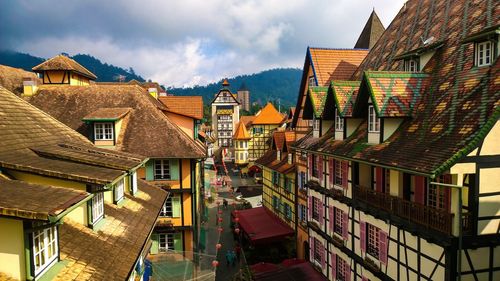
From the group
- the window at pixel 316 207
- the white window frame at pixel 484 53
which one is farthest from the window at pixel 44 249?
the window at pixel 316 207

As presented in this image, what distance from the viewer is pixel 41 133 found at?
11.9 meters

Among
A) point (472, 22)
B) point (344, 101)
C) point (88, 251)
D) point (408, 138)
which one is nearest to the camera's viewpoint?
point (88, 251)

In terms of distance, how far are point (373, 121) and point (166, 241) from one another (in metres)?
16.2

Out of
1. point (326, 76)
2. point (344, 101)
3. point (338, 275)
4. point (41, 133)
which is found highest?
point (326, 76)

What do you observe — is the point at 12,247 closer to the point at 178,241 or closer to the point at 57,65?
the point at 178,241

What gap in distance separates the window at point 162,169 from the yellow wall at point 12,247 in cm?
1660

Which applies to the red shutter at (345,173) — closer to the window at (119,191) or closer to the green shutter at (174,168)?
the window at (119,191)

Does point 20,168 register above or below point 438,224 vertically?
above

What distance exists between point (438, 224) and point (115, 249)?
9.75 m

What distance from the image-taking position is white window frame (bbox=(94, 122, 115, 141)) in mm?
23078

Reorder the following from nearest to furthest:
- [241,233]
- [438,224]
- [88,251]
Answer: [88,251] < [438,224] < [241,233]

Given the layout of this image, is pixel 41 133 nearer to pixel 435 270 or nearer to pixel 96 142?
pixel 96 142

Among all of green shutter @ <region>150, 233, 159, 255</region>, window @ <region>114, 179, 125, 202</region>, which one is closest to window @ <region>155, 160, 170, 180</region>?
green shutter @ <region>150, 233, 159, 255</region>

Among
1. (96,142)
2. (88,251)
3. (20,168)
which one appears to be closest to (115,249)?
(88,251)
